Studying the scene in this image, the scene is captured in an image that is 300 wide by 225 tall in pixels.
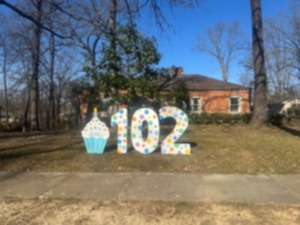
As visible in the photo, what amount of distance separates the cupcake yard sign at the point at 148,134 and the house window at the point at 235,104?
23.7 meters

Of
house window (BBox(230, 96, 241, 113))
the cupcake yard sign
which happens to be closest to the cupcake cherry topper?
the cupcake yard sign

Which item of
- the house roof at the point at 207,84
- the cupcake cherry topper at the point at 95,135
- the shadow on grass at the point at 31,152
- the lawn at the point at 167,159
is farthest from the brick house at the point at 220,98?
the cupcake cherry topper at the point at 95,135

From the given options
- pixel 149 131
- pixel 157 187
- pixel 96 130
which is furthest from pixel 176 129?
pixel 157 187

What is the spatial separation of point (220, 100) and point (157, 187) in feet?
87.5

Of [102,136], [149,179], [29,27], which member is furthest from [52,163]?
[29,27]

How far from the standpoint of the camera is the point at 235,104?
31844 millimetres

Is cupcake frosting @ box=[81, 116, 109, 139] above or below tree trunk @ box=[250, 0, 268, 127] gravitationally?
below

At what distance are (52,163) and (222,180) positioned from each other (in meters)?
4.18

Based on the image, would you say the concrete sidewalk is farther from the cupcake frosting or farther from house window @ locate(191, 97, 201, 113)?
house window @ locate(191, 97, 201, 113)

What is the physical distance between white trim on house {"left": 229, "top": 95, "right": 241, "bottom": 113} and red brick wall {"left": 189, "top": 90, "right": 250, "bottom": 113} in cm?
20

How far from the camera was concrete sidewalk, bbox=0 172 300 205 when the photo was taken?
542cm

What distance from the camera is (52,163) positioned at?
8.26 meters

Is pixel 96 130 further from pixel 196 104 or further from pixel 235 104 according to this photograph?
pixel 235 104

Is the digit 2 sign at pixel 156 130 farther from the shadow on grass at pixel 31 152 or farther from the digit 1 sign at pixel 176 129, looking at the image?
the shadow on grass at pixel 31 152
